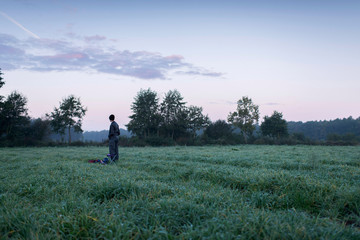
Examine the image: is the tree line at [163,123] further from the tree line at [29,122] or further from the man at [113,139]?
the man at [113,139]

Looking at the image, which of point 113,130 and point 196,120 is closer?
point 113,130

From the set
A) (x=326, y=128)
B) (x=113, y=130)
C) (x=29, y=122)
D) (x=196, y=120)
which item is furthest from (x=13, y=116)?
(x=326, y=128)

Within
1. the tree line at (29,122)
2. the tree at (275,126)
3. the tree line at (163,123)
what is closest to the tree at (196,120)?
the tree line at (163,123)

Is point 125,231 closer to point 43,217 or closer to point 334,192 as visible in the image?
point 43,217

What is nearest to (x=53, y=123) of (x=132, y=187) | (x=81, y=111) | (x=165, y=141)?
(x=81, y=111)

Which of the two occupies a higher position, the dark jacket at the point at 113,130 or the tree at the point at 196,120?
the tree at the point at 196,120

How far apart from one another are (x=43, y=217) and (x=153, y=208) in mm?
1431

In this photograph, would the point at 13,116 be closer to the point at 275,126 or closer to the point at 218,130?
the point at 218,130

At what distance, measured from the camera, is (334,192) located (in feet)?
11.8

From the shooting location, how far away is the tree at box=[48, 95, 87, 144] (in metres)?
44.8

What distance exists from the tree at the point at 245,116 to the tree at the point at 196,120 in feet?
25.5

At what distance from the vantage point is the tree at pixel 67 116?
4484cm

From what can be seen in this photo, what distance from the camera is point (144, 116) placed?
55469 mm

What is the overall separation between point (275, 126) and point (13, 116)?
66495mm
